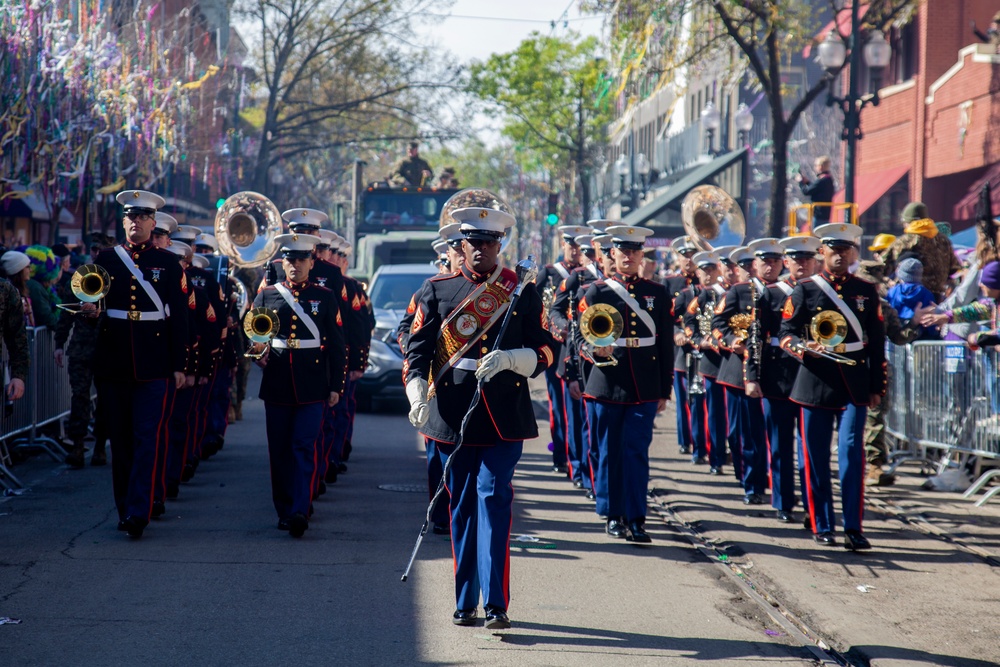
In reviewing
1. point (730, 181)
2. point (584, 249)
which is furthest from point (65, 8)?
point (730, 181)

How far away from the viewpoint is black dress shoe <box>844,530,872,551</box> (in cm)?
872

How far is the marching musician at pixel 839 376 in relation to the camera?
28.9ft

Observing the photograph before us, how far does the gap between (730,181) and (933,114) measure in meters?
11.7

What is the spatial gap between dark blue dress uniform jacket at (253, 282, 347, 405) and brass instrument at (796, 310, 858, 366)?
3171mm

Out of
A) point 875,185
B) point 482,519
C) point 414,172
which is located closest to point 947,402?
point 482,519

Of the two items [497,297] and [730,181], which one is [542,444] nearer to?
[497,297]

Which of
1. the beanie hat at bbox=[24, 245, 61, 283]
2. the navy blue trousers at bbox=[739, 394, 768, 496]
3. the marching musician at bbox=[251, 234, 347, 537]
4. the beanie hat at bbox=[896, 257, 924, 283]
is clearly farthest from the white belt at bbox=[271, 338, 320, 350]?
the beanie hat at bbox=[896, 257, 924, 283]

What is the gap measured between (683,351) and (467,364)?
23.8ft

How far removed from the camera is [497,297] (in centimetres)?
668

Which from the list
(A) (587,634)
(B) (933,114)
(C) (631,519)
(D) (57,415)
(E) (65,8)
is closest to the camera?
(A) (587,634)

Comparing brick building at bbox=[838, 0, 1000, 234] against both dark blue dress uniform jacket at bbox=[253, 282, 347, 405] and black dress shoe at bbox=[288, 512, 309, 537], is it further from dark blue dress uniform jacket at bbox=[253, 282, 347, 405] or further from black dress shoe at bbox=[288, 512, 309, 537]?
black dress shoe at bbox=[288, 512, 309, 537]

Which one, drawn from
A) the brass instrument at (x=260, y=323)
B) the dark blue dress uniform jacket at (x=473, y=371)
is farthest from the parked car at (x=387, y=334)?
the dark blue dress uniform jacket at (x=473, y=371)

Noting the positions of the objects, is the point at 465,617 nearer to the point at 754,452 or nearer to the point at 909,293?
the point at 754,452

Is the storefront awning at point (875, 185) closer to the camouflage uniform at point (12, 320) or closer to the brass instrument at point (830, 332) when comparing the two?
the brass instrument at point (830, 332)
